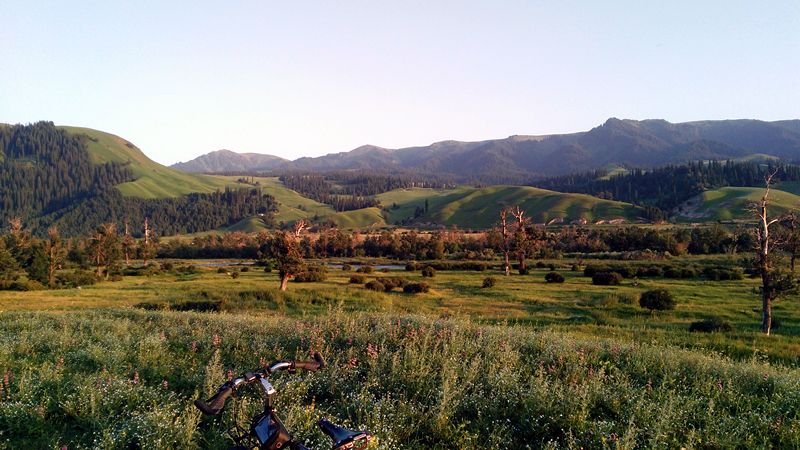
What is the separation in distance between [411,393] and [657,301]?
2855 centimetres

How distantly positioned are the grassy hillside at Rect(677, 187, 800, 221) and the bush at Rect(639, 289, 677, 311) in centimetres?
12544

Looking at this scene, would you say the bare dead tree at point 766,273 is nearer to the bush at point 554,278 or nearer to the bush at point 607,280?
the bush at point 607,280

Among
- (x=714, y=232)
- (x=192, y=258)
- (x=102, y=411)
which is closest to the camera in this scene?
(x=102, y=411)

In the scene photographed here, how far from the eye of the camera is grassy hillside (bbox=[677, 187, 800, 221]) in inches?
5389

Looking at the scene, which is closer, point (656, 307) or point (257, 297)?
point (656, 307)

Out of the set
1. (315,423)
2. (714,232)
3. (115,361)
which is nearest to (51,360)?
(115,361)

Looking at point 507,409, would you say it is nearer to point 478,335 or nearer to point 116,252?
point 478,335

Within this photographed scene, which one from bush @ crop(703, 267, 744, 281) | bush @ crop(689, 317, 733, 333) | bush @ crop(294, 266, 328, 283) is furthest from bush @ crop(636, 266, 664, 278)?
bush @ crop(294, 266, 328, 283)

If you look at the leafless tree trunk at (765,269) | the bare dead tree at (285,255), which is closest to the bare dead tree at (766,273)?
the leafless tree trunk at (765,269)

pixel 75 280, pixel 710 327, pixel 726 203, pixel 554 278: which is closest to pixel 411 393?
pixel 710 327

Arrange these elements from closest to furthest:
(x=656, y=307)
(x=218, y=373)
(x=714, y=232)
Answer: (x=218, y=373)
(x=656, y=307)
(x=714, y=232)

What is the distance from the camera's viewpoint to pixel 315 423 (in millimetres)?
6414

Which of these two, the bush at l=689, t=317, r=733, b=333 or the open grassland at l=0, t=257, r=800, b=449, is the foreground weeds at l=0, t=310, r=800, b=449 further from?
the bush at l=689, t=317, r=733, b=333

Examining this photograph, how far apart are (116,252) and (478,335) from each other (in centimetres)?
7230
